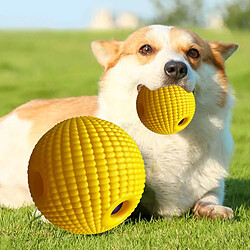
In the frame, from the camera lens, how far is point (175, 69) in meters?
3.03

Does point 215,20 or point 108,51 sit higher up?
point 108,51

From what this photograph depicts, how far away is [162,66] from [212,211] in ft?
3.41

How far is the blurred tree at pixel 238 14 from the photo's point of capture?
46709mm

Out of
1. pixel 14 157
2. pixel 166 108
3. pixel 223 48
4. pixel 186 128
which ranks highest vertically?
pixel 223 48

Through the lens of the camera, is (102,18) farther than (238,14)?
Yes

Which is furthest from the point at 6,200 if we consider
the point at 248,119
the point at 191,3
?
the point at 191,3

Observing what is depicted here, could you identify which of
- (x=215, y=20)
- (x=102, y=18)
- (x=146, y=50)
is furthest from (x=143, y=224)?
(x=102, y=18)

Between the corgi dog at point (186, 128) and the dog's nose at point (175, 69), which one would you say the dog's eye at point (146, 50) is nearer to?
the corgi dog at point (186, 128)

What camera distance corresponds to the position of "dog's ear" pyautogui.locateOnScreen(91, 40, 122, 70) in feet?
12.0

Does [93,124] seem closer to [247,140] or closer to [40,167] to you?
[40,167]

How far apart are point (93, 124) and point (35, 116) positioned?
1.97 metres

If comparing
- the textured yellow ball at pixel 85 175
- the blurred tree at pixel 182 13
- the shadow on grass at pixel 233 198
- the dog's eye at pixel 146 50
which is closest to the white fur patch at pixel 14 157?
the shadow on grass at pixel 233 198

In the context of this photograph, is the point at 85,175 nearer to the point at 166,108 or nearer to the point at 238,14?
the point at 166,108

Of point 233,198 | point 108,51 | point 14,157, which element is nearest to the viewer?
point 108,51
